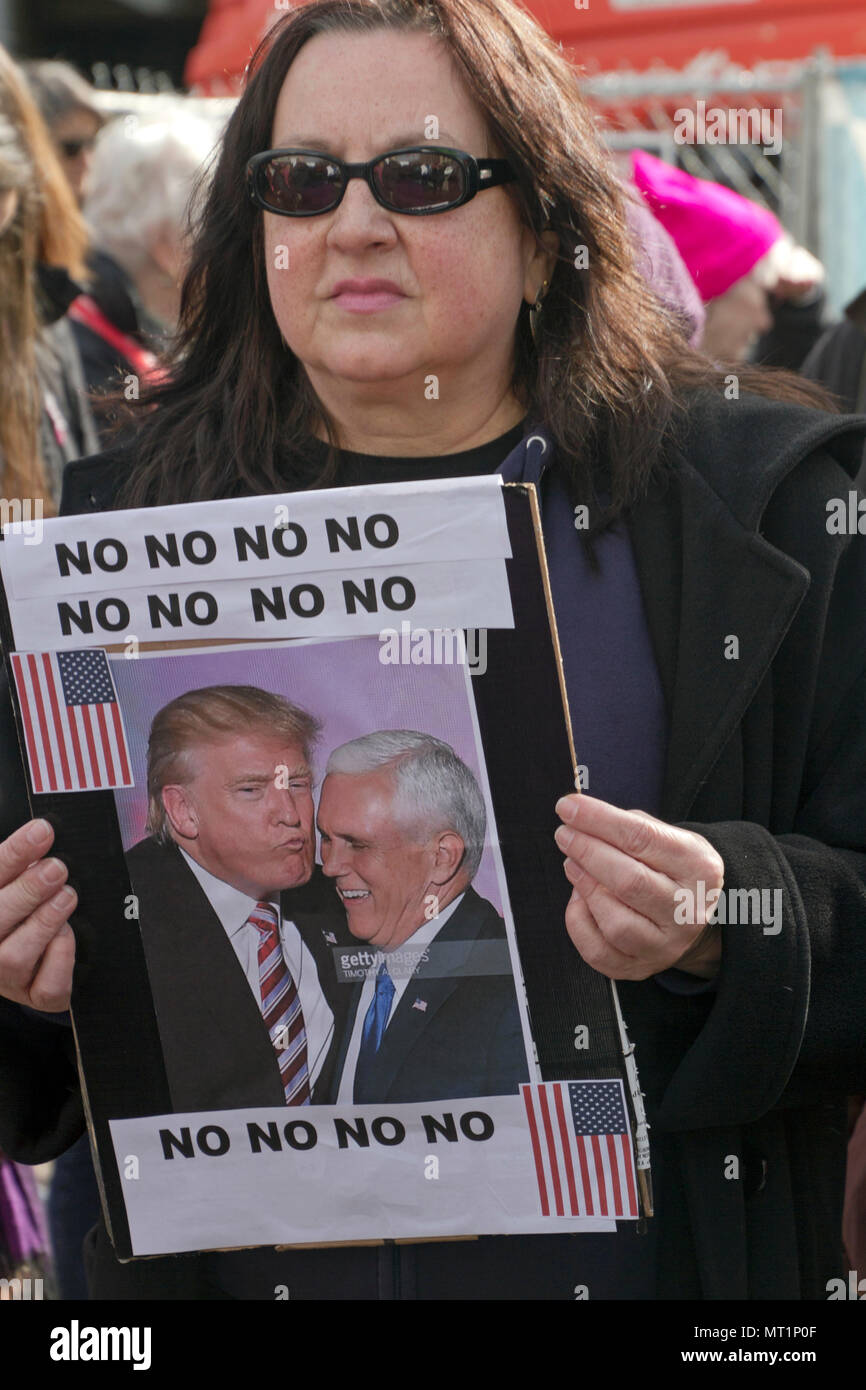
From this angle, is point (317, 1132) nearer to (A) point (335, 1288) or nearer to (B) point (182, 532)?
(A) point (335, 1288)

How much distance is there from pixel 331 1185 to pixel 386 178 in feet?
3.37

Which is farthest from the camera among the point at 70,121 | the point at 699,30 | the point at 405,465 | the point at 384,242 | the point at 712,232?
the point at 699,30

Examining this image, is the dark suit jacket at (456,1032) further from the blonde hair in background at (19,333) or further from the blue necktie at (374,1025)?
the blonde hair in background at (19,333)

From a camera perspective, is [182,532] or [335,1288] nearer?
[182,532]

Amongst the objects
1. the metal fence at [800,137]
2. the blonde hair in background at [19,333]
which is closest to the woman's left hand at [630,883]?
the blonde hair in background at [19,333]

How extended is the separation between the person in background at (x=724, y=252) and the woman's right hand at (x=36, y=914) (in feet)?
7.67

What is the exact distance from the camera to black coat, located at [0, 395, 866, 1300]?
156 centimetres

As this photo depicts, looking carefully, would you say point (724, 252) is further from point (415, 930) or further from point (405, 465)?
point (415, 930)

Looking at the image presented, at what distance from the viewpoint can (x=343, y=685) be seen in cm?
148

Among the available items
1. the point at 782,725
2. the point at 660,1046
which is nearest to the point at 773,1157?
the point at 660,1046

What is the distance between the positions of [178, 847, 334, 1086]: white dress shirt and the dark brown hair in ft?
1.65

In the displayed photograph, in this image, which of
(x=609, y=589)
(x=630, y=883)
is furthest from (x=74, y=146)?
(x=630, y=883)

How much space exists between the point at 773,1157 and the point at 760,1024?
220 millimetres
